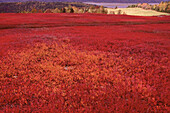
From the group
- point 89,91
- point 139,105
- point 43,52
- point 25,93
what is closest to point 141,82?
point 139,105

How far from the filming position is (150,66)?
6223mm

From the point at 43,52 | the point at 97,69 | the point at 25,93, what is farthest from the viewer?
the point at 43,52

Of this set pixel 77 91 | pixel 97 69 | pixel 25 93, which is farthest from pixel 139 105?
pixel 25 93

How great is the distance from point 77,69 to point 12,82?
2.70 meters

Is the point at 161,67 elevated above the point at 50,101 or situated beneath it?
elevated above

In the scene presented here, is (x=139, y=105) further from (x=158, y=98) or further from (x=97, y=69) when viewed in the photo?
(x=97, y=69)

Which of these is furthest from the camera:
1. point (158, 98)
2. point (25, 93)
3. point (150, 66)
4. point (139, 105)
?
point (150, 66)

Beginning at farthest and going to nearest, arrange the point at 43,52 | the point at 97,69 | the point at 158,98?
the point at 43,52, the point at 97,69, the point at 158,98

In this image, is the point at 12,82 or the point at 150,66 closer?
the point at 12,82

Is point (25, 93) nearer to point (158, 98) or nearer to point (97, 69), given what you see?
point (97, 69)

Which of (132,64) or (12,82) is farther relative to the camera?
(132,64)

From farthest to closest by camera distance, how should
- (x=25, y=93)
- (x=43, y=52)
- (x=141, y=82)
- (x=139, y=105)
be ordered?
1. (x=43, y=52)
2. (x=141, y=82)
3. (x=25, y=93)
4. (x=139, y=105)

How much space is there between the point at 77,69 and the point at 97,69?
943 millimetres

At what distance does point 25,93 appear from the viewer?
13.8ft
